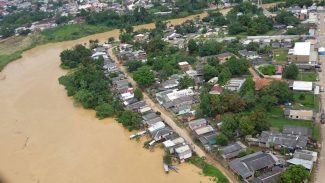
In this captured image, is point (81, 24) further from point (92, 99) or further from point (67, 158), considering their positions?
point (67, 158)

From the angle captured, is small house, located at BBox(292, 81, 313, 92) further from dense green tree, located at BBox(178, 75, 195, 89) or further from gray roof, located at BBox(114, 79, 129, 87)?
gray roof, located at BBox(114, 79, 129, 87)

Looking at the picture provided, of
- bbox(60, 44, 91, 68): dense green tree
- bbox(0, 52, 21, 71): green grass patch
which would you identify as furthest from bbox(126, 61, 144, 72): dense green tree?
bbox(0, 52, 21, 71): green grass patch

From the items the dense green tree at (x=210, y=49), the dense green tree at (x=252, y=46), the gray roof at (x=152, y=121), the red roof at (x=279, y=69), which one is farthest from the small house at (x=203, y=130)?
the dense green tree at (x=252, y=46)

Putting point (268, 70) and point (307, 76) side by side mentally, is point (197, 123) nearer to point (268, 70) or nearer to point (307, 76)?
point (268, 70)

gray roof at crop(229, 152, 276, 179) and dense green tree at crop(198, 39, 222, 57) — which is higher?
dense green tree at crop(198, 39, 222, 57)

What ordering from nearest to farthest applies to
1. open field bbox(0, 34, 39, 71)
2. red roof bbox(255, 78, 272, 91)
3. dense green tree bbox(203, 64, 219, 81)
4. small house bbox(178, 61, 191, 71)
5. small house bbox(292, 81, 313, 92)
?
small house bbox(292, 81, 313, 92)
red roof bbox(255, 78, 272, 91)
dense green tree bbox(203, 64, 219, 81)
small house bbox(178, 61, 191, 71)
open field bbox(0, 34, 39, 71)
